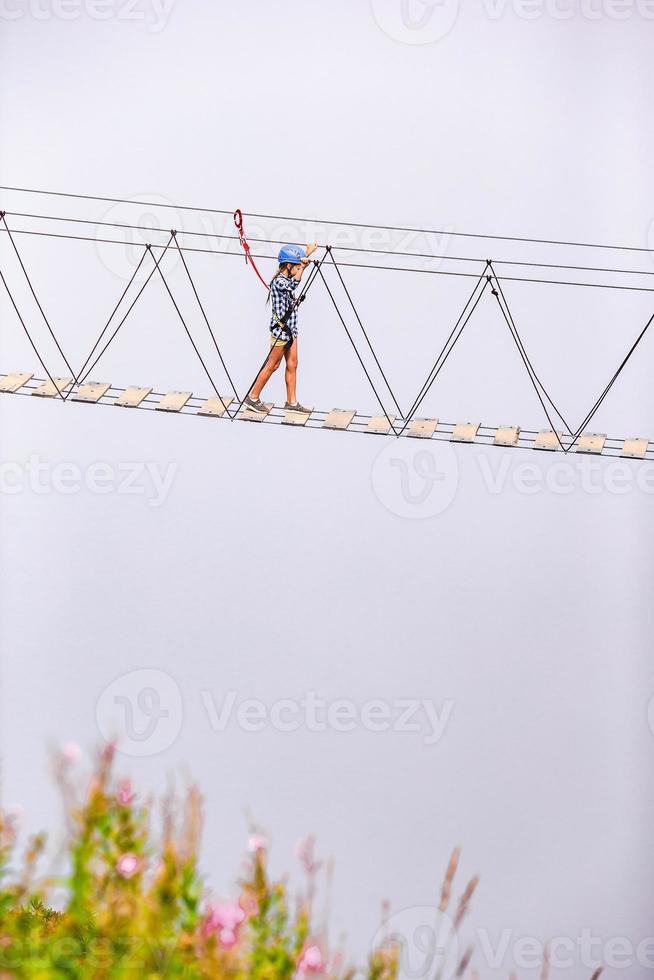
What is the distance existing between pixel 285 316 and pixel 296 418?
53 cm

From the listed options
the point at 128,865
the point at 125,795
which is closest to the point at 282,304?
the point at 125,795

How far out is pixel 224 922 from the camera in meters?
1.92

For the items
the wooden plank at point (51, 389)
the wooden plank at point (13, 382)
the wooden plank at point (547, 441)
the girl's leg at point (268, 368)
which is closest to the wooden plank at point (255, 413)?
the girl's leg at point (268, 368)

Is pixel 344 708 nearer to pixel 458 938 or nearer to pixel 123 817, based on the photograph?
pixel 458 938

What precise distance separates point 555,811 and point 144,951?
5.15 m

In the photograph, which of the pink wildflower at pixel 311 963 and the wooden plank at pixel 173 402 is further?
the wooden plank at pixel 173 402

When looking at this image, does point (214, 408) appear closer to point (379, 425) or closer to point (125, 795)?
point (379, 425)

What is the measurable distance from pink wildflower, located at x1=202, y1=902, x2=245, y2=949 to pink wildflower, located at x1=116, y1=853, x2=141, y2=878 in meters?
0.15

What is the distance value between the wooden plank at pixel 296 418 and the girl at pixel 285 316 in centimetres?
21

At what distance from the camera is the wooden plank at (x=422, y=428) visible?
4773mm

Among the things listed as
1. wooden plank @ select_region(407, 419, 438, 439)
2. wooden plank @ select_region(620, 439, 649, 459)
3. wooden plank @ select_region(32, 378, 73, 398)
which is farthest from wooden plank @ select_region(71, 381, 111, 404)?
wooden plank @ select_region(620, 439, 649, 459)

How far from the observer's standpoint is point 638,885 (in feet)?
21.8

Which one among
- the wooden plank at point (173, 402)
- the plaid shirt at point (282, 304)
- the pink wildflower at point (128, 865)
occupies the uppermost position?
the plaid shirt at point (282, 304)

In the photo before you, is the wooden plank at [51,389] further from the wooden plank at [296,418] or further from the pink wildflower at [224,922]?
the pink wildflower at [224,922]
